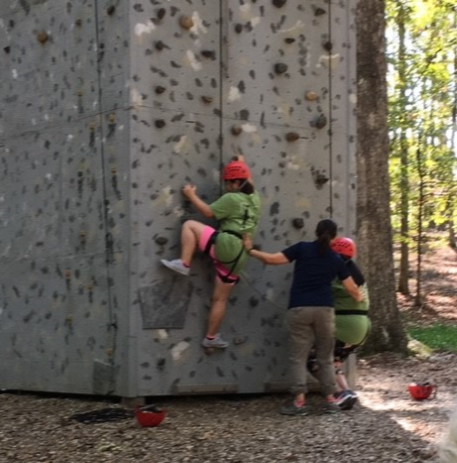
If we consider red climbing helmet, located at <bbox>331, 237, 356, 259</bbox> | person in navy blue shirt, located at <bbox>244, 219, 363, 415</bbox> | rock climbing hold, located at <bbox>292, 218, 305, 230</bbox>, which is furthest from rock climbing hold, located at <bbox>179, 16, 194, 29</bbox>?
red climbing helmet, located at <bbox>331, 237, 356, 259</bbox>

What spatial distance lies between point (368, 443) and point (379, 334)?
5.28 m

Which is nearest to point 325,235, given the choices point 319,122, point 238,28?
point 319,122

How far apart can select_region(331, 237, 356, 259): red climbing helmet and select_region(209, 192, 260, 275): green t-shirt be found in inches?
32.0

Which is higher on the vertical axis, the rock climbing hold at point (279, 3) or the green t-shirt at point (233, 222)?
the rock climbing hold at point (279, 3)

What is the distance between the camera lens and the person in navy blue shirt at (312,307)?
7.11m

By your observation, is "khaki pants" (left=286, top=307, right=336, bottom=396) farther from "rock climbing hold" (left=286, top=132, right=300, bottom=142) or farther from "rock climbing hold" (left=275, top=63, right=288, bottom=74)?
"rock climbing hold" (left=275, top=63, right=288, bottom=74)

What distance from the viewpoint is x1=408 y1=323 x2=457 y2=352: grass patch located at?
12.8 metres

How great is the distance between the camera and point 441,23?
70.5 ft

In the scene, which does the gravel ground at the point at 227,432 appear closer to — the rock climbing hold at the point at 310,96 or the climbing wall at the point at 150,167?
the climbing wall at the point at 150,167

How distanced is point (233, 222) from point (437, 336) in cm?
858

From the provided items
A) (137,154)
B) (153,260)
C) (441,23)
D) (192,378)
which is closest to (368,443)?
(192,378)

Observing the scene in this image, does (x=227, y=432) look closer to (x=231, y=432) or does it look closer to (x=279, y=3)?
(x=231, y=432)

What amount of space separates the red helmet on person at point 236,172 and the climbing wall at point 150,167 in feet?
0.69

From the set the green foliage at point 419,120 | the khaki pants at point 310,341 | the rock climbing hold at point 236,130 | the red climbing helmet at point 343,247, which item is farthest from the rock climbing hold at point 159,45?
the green foliage at point 419,120
